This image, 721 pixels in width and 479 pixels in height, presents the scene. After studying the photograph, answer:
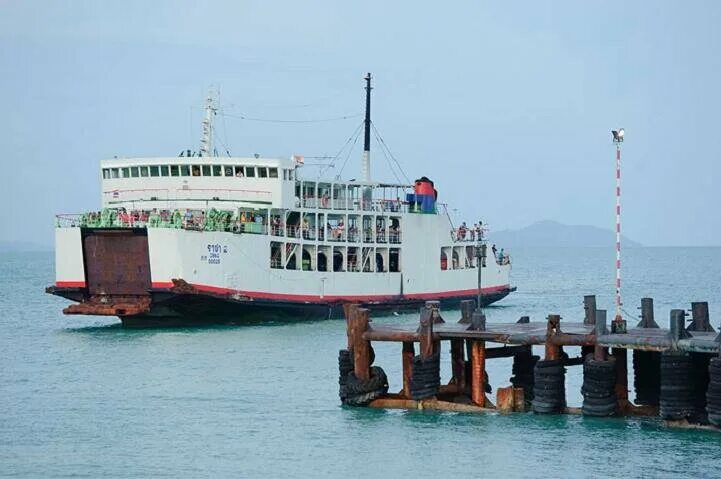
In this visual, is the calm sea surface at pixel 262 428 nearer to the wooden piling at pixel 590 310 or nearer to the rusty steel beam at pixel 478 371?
the rusty steel beam at pixel 478 371

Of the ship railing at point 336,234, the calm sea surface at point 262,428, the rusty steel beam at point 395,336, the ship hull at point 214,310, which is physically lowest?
the calm sea surface at point 262,428

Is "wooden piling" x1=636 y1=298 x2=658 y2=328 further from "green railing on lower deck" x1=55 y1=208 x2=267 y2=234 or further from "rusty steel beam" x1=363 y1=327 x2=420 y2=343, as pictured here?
"green railing on lower deck" x1=55 y1=208 x2=267 y2=234

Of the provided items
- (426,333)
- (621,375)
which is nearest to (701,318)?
→ (621,375)

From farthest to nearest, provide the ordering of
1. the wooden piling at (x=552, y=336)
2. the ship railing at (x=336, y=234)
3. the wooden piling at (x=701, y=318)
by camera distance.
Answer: the ship railing at (x=336, y=234), the wooden piling at (x=701, y=318), the wooden piling at (x=552, y=336)

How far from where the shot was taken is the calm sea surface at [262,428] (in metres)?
27.5

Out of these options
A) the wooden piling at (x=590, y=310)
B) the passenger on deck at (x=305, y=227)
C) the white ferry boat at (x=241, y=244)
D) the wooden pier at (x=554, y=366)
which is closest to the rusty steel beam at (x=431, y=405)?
the wooden pier at (x=554, y=366)

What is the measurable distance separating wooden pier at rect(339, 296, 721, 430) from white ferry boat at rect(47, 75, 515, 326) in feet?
62.0

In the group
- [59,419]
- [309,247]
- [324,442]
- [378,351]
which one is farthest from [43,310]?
→ [324,442]

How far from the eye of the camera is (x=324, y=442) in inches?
1172

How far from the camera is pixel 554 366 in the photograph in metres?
30.0

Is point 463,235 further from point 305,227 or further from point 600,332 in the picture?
point 600,332

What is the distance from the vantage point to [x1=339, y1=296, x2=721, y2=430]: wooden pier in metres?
28.3

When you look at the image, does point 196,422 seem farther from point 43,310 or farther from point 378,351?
point 43,310

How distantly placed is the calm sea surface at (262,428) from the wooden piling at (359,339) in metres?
1.08
